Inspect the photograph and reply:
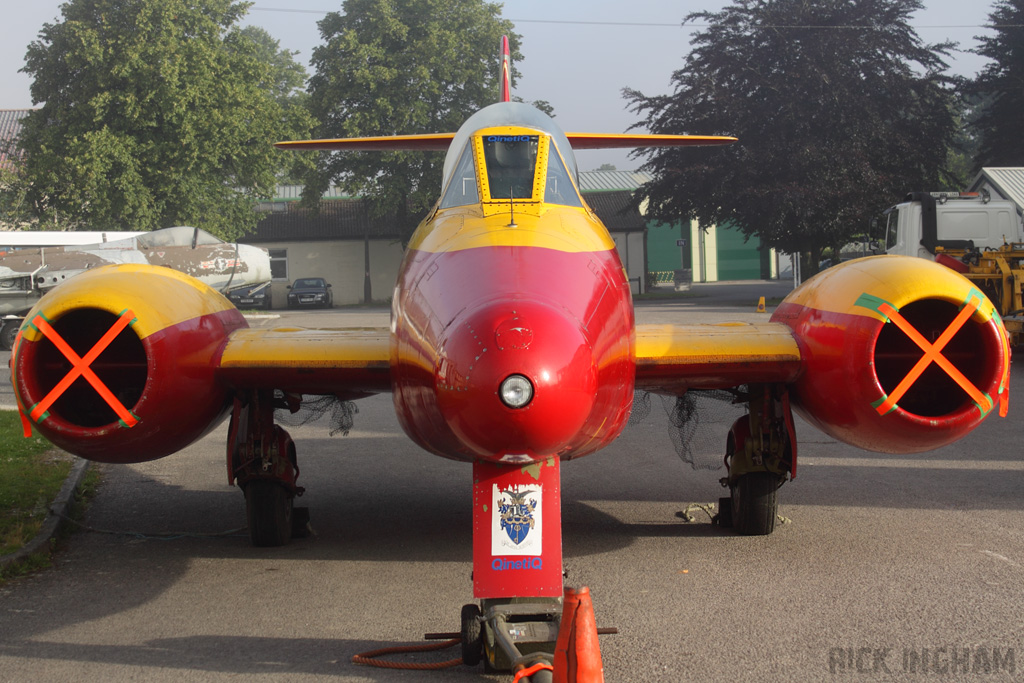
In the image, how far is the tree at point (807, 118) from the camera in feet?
113

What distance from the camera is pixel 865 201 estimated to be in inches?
1339

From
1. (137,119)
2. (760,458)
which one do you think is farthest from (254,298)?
(760,458)

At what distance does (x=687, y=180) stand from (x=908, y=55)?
994 centimetres

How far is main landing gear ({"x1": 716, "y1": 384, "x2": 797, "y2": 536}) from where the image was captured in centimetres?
611

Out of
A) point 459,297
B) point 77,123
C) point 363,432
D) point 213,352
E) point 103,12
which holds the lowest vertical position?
point 363,432

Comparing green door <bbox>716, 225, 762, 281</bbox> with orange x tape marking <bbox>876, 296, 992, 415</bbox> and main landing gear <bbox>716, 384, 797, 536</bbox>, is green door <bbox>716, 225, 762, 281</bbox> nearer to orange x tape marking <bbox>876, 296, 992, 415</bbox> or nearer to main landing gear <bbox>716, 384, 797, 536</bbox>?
main landing gear <bbox>716, 384, 797, 536</bbox>

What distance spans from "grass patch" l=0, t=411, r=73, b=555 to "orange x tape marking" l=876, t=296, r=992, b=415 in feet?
17.7

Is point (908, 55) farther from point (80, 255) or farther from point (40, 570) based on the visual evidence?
point (40, 570)

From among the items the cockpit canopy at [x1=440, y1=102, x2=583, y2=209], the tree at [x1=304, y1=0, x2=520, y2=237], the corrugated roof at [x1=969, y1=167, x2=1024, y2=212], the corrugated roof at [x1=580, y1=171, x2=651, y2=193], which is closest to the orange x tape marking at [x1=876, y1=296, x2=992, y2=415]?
the cockpit canopy at [x1=440, y1=102, x2=583, y2=209]

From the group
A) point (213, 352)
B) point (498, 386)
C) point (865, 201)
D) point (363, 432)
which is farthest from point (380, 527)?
point (865, 201)

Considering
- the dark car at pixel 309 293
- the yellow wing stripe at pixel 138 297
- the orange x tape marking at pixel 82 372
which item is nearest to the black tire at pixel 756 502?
the yellow wing stripe at pixel 138 297

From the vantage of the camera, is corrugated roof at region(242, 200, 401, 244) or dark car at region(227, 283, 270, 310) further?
corrugated roof at region(242, 200, 401, 244)

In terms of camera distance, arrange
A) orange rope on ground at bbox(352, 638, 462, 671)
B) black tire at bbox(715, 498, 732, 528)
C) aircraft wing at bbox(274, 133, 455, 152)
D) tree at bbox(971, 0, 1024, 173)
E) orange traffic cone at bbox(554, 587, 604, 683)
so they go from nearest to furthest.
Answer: orange traffic cone at bbox(554, 587, 604, 683) → orange rope on ground at bbox(352, 638, 462, 671) → black tire at bbox(715, 498, 732, 528) → aircraft wing at bbox(274, 133, 455, 152) → tree at bbox(971, 0, 1024, 173)

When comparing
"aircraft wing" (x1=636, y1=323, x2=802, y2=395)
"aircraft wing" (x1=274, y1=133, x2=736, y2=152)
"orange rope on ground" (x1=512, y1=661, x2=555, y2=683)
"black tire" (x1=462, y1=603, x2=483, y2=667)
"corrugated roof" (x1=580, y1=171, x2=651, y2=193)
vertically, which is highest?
"corrugated roof" (x1=580, y1=171, x2=651, y2=193)
